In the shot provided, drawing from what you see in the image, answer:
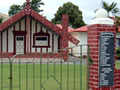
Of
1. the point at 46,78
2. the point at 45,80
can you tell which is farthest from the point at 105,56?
the point at 46,78

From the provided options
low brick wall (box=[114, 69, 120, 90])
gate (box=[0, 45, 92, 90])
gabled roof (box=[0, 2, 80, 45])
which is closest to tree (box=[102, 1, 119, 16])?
gabled roof (box=[0, 2, 80, 45])

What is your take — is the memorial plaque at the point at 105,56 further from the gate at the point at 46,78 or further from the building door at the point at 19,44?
the building door at the point at 19,44

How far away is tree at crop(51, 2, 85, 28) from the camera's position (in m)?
52.2

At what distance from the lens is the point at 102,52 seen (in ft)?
22.6

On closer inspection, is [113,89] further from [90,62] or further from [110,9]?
[110,9]

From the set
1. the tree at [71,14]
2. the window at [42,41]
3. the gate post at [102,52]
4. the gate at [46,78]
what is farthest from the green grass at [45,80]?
the tree at [71,14]

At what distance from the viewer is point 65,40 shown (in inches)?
992

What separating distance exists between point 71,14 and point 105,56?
46698mm

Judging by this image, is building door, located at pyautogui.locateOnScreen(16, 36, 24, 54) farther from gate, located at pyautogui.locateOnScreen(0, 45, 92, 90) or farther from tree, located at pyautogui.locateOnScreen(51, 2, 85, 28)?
tree, located at pyautogui.locateOnScreen(51, 2, 85, 28)

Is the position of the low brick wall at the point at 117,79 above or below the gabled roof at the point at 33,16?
below

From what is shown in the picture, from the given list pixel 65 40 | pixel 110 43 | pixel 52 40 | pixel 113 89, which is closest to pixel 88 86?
pixel 113 89

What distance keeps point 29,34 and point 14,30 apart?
137 centimetres

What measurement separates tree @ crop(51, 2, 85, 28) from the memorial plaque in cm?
4523

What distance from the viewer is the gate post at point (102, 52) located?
271 inches
